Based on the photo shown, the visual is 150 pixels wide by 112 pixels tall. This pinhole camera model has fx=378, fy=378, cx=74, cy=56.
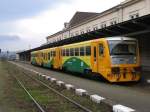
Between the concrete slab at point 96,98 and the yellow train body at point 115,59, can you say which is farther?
the yellow train body at point 115,59

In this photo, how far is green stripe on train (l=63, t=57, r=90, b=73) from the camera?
27109 millimetres

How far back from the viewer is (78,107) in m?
13.5

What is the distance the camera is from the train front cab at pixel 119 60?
851 inches

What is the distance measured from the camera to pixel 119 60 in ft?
71.5


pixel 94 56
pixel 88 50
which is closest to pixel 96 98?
pixel 94 56

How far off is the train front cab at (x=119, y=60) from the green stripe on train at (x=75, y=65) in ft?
11.9

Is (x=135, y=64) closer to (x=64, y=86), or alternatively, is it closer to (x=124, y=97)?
(x=64, y=86)

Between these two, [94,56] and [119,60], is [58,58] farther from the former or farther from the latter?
[119,60]

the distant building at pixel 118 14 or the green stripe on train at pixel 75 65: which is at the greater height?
the distant building at pixel 118 14

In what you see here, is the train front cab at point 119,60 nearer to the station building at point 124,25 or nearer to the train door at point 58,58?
the station building at point 124,25

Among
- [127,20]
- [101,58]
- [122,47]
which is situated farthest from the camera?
[127,20]

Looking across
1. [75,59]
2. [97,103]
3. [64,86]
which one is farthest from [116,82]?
[97,103]

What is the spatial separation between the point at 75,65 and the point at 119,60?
806 cm

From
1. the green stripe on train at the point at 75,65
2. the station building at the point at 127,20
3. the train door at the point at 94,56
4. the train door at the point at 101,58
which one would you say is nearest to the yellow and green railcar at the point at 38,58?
the station building at the point at 127,20
